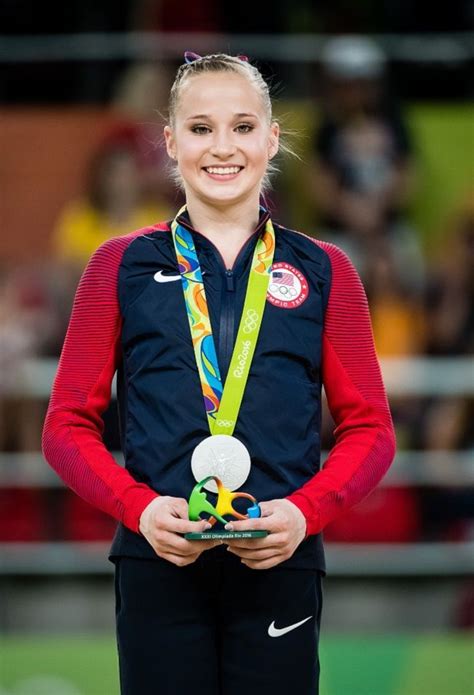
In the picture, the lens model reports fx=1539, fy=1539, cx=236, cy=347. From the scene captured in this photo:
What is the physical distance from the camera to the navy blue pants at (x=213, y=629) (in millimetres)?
2742

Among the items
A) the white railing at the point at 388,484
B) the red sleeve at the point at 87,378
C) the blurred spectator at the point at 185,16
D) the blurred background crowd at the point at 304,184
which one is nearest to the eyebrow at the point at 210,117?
the red sleeve at the point at 87,378

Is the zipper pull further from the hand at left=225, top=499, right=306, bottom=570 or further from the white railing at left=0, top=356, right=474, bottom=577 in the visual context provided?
the white railing at left=0, top=356, right=474, bottom=577

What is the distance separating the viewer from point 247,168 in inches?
114

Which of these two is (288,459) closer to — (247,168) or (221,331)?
(221,331)

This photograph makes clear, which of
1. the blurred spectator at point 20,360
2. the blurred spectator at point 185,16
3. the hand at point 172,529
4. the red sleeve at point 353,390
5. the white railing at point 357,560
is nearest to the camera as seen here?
the hand at point 172,529

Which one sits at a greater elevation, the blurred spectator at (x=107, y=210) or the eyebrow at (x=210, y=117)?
the blurred spectator at (x=107, y=210)

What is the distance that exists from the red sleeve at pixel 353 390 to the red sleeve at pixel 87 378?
399 mm

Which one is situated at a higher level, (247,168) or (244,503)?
(247,168)

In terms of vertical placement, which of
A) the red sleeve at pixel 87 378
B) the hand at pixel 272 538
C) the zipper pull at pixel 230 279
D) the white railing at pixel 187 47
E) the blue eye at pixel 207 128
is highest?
the white railing at pixel 187 47

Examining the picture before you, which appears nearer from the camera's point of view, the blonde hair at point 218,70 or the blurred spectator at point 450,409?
the blonde hair at point 218,70

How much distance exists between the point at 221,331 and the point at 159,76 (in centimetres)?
455

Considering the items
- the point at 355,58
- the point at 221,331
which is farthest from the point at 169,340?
the point at 355,58

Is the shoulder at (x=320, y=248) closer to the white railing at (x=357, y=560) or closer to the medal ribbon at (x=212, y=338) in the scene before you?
the medal ribbon at (x=212, y=338)

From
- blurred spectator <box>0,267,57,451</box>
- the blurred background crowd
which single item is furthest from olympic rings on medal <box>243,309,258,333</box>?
blurred spectator <box>0,267,57,451</box>
